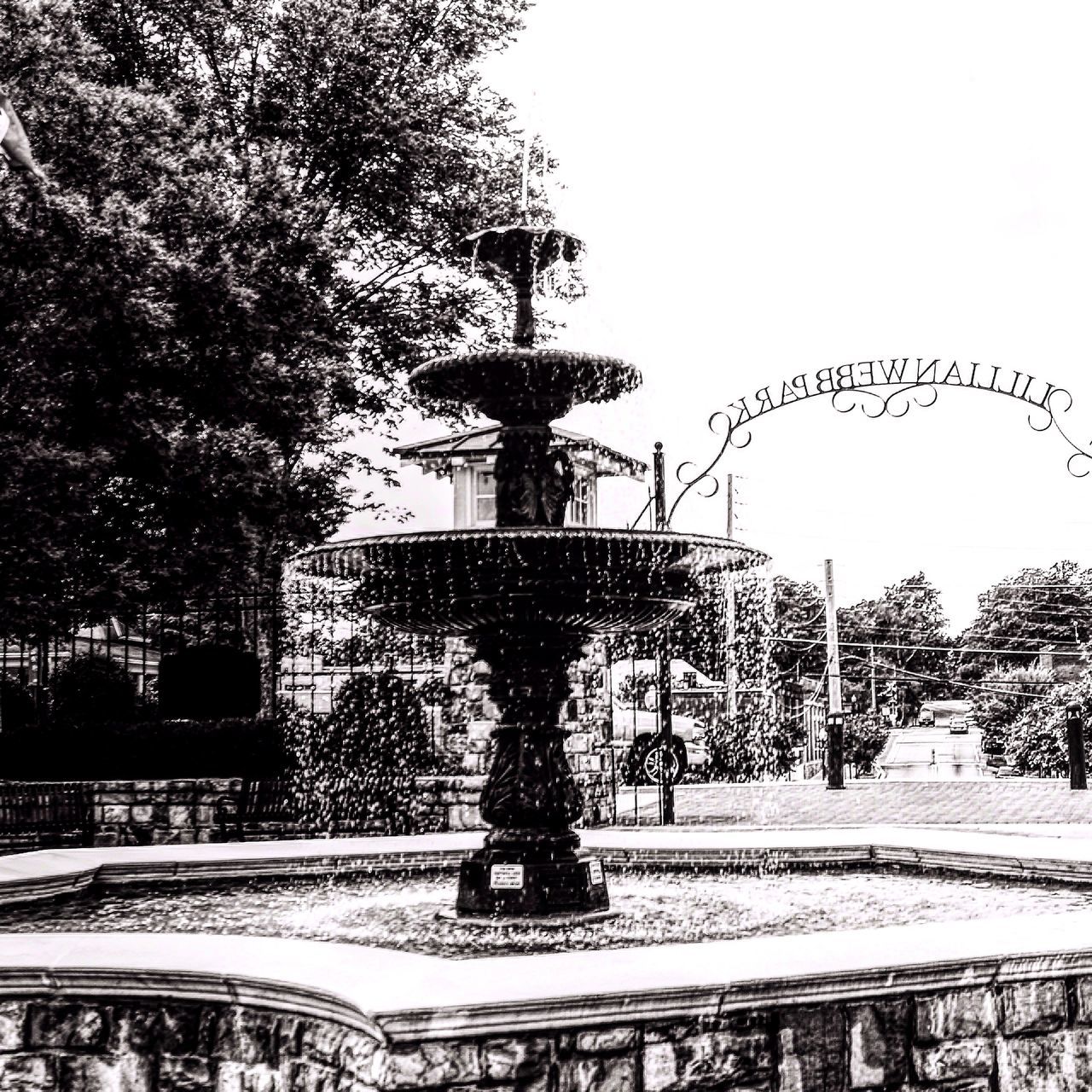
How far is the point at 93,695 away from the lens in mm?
16094

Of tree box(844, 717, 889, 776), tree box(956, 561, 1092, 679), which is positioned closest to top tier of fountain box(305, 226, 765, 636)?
tree box(844, 717, 889, 776)

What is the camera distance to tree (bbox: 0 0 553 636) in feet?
50.8

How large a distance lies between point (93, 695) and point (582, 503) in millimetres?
7091

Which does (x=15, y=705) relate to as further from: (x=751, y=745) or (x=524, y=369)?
(x=524, y=369)

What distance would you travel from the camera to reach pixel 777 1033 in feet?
14.6

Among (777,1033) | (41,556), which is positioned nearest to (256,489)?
(41,556)

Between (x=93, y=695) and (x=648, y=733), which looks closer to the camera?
(x=93, y=695)

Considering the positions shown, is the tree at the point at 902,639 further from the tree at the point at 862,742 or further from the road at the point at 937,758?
the road at the point at 937,758

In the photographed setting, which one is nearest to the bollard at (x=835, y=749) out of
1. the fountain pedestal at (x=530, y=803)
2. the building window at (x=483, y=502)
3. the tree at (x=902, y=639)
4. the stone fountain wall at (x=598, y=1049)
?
the building window at (x=483, y=502)

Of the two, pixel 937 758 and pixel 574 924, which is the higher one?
pixel 574 924

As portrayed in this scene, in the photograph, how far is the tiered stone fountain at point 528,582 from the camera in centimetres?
661

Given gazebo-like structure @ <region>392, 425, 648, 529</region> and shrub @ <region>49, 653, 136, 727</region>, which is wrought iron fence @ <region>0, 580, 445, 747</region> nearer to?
shrub @ <region>49, 653, 136, 727</region>

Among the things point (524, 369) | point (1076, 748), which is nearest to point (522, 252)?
point (524, 369)

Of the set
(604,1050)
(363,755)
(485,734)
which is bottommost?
(604,1050)
